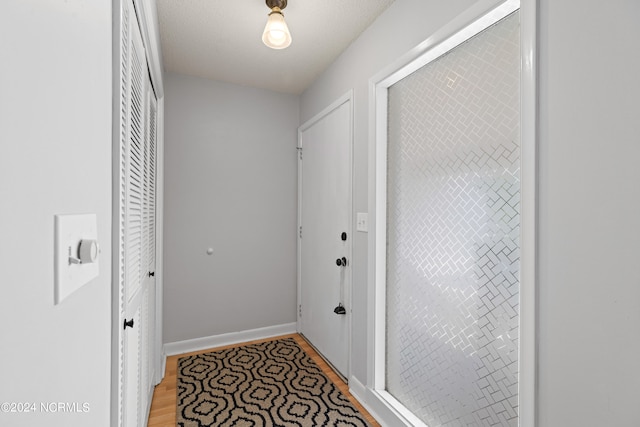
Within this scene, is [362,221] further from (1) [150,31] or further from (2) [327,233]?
(1) [150,31]

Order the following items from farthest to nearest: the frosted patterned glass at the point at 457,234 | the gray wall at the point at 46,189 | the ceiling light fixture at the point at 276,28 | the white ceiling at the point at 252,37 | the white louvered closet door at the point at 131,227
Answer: the white ceiling at the point at 252,37 < the ceiling light fixture at the point at 276,28 < the frosted patterned glass at the point at 457,234 < the white louvered closet door at the point at 131,227 < the gray wall at the point at 46,189

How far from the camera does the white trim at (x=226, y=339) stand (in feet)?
8.45

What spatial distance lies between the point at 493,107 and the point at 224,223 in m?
2.26

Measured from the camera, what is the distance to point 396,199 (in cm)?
181

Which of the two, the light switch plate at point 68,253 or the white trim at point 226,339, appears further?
the white trim at point 226,339

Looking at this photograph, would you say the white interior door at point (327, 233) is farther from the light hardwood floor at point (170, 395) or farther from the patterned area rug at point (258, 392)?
the patterned area rug at point (258, 392)

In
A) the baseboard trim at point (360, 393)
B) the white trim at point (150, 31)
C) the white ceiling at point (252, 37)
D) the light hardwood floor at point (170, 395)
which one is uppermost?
the white ceiling at point (252, 37)

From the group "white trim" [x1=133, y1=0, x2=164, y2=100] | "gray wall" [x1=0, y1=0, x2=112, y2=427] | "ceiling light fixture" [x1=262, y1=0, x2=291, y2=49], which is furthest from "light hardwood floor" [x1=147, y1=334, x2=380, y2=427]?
"ceiling light fixture" [x1=262, y1=0, x2=291, y2=49]

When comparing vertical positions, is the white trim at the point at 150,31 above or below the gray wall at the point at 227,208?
above

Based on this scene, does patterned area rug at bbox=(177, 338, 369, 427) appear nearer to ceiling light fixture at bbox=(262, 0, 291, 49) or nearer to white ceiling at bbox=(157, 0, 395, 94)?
ceiling light fixture at bbox=(262, 0, 291, 49)
